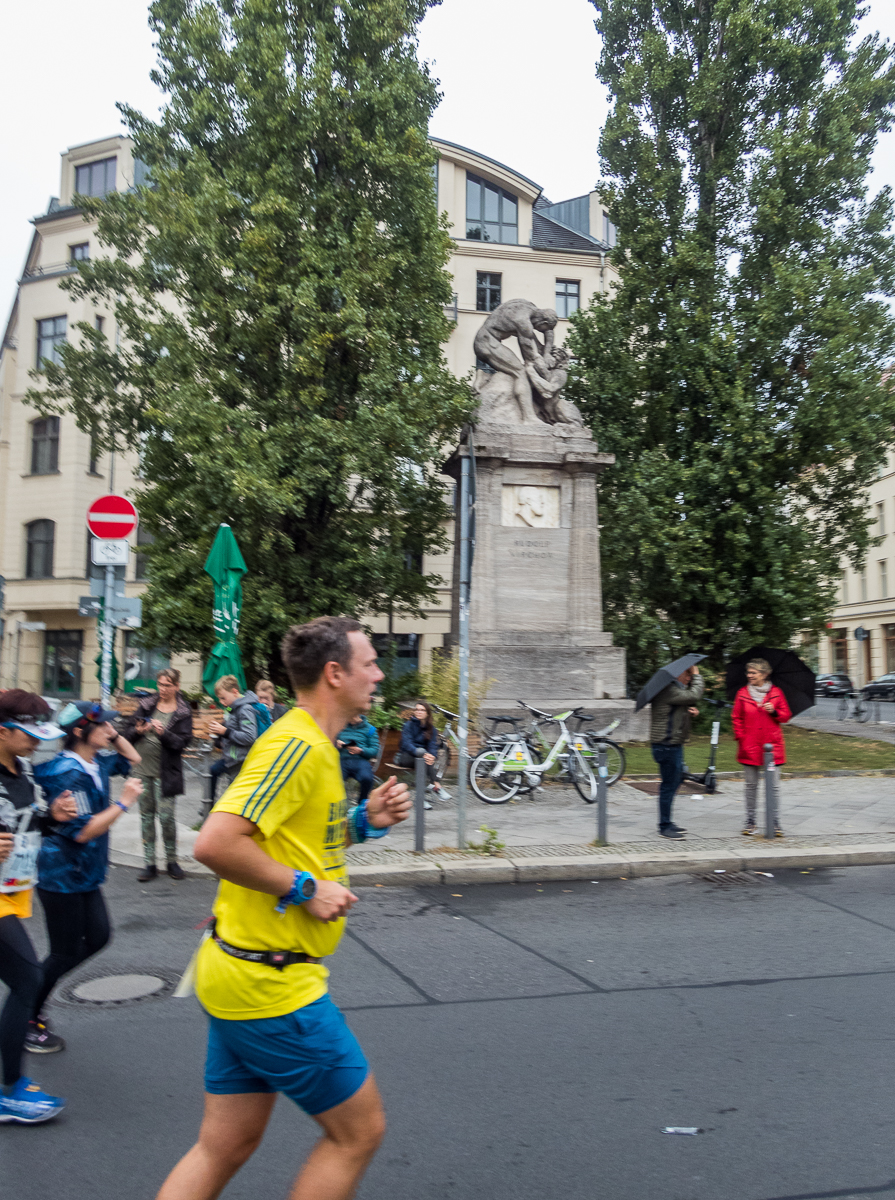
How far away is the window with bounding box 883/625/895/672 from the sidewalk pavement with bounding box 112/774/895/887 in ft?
149

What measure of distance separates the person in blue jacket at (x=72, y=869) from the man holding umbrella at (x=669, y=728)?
6.88 metres

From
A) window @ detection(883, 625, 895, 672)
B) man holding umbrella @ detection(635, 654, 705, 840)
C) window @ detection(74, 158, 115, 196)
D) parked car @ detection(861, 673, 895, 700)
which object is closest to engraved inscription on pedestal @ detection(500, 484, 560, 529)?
man holding umbrella @ detection(635, 654, 705, 840)

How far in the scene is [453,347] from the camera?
41.2 m

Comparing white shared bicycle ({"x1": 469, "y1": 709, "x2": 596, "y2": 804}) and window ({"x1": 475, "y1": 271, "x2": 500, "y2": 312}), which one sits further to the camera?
window ({"x1": 475, "y1": 271, "x2": 500, "y2": 312})

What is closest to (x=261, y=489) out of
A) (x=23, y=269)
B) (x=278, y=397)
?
(x=278, y=397)

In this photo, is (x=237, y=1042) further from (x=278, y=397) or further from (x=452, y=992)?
(x=278, y=397)

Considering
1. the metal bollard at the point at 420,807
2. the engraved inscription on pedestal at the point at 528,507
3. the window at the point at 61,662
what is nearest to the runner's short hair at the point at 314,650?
the metal bollard at the point at 420,807

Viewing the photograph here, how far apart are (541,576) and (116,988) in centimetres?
1285

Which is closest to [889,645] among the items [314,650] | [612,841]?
[612,841]

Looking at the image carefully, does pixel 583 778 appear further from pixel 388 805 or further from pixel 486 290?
pixel 486 290

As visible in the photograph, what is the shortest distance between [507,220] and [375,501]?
27.4 metres

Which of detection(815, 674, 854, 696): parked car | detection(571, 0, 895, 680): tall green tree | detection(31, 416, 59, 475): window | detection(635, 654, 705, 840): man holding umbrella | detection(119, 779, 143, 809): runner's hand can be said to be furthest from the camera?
detection(815, 674, 854, 696): parked car

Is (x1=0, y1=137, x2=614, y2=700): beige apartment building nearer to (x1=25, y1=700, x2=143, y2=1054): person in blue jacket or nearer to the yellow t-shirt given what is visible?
(x1=25, y1=700, x2=143, y2=1054): person in blue jacket

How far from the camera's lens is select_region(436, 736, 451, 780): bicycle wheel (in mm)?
13820
